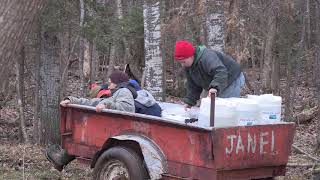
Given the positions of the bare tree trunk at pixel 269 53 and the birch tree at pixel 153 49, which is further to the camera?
the bare tree trunk at pixel 269 53

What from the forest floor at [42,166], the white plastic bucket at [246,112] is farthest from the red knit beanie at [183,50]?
the forest floor at [42,166]

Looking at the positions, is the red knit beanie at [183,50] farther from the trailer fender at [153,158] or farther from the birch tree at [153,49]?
the birch tree at [153,49]

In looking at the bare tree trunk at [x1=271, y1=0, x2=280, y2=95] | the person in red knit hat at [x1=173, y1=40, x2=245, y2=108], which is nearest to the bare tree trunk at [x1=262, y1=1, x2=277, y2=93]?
the bare tree trunk at [x1=271, y1=0, x2=280, y2=95]

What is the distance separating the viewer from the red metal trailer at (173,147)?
631 centimetres

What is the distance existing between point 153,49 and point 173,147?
477cm

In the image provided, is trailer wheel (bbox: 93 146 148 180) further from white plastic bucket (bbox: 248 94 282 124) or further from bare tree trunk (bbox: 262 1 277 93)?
bare tree trunk (bbox: 262 1 277 93)

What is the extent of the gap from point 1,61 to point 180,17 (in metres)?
13.8

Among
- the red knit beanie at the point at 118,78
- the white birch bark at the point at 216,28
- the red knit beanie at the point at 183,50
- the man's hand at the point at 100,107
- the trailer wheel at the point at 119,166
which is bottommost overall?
the trailer wheel at the point at 119,166

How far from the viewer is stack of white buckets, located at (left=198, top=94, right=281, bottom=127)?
6.55m

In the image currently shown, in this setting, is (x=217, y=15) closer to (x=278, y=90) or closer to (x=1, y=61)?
(x=1, y=61)

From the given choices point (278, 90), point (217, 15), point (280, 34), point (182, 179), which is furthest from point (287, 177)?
point (278, 90)

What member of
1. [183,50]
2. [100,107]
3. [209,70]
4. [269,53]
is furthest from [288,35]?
[100,107]

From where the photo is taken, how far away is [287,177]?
8750 millimetres

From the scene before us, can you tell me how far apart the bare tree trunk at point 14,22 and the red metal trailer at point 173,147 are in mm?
2409
